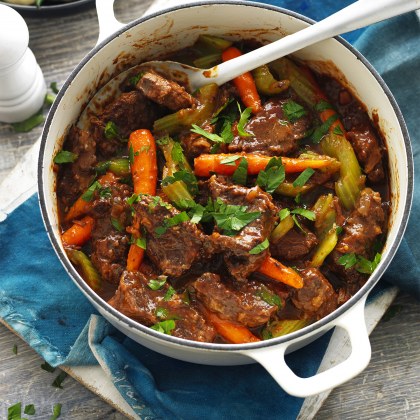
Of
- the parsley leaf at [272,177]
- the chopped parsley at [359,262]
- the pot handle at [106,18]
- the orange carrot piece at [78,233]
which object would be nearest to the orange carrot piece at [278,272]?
the chopped parsley at [359,262]

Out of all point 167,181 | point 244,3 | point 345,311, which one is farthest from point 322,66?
point 345,311

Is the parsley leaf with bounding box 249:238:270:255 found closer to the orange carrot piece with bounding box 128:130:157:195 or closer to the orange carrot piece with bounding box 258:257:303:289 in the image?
the orange carrot piece with bounding box 258:257:303:289

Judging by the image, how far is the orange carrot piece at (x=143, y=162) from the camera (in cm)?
337

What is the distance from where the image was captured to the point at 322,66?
3666 mm

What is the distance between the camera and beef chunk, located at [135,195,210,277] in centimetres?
320

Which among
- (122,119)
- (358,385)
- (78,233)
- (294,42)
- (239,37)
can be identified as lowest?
(358,385)

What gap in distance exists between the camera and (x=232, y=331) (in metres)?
3.22

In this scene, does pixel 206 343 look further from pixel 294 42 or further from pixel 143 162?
pixel 294 42

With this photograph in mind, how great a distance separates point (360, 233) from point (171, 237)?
827mm

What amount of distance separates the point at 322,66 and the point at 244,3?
1.62 ft

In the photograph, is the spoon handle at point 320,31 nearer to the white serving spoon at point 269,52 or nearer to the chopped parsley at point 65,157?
the white serving spoon at point 269,52

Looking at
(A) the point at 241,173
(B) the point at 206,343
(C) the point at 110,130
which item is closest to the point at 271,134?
(A) the point at 241,173

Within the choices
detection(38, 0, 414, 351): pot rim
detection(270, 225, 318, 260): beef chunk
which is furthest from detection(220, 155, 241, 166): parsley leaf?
detection(38, 0, 414, 351): pot rim

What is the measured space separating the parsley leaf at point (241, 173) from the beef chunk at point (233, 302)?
1.45 ft
